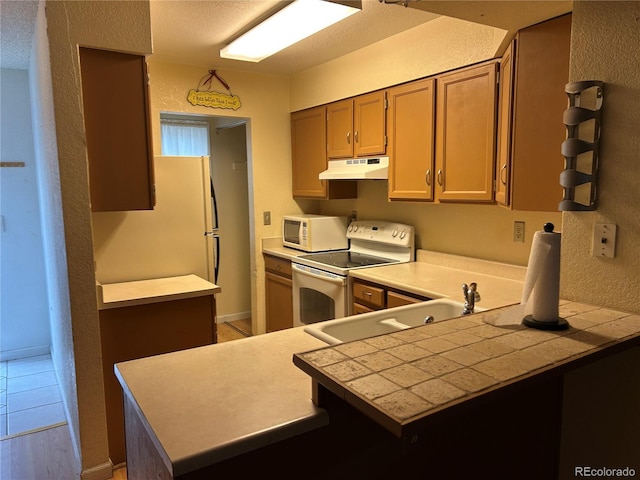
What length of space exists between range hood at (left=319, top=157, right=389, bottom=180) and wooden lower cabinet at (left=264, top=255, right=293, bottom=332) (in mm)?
842

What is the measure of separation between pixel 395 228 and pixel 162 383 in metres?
2.51

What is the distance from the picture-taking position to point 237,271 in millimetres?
4965

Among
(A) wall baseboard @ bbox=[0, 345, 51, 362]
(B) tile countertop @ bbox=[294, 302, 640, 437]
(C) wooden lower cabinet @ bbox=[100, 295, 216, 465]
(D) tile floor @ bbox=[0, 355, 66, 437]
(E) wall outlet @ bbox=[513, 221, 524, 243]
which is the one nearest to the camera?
(B) tile countertop @ bbox=[294, 302, 640, 437]

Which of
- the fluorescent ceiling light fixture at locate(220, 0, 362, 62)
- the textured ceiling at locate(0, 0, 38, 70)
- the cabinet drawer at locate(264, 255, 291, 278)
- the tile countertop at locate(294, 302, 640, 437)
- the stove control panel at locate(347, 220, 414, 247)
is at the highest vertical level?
the textured ceiling at locate(0, 0, 38, 70)

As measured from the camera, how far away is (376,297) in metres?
2.81

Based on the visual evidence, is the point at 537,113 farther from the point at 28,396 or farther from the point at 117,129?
the point at 28,396

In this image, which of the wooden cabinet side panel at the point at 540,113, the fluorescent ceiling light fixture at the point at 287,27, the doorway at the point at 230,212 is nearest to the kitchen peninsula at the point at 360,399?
the wooden cabinet side panel at the point at 540,113

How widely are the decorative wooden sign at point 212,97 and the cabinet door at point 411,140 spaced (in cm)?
149

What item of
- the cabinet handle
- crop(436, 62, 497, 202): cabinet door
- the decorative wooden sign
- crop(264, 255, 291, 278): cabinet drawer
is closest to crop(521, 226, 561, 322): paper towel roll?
the cabinet handle

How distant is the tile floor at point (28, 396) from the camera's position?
2.94 metres

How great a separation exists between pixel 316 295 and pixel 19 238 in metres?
2.65

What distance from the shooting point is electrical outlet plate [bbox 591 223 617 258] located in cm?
153

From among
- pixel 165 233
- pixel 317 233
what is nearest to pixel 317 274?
pixel 317 233

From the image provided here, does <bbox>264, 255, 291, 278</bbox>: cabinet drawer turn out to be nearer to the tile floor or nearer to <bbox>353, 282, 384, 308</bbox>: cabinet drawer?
<bbox>353, 282, 384, 308</bbox>: cabinet drawer
